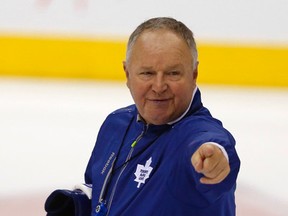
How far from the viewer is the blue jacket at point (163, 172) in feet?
5.32

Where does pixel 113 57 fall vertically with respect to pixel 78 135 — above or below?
above

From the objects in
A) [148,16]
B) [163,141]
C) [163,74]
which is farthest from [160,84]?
[148,16]

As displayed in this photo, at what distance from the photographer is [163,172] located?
68.2 inches

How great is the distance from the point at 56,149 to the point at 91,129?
1.98ft

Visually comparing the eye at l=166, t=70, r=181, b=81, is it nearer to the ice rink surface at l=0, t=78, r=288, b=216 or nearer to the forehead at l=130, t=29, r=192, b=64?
the forehead at l=130, t=29, r=192, b=64

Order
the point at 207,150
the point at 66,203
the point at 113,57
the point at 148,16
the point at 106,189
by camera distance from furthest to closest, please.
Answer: the point at 113,57 < the point at 148,16 < the point at 66,203 < the point at 106,189 < the point at 207,150

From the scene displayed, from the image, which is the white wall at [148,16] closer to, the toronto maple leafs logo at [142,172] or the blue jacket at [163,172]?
the blue jacket at [163,172]

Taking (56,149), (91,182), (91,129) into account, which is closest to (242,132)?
(91,129)

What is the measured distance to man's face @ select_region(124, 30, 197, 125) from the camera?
1777 mm

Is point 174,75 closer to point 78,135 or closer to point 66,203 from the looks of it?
point 66,203

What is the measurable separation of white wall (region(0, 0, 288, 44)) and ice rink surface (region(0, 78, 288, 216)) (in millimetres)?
484

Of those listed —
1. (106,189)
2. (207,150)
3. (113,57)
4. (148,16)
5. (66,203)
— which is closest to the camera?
(207,150)

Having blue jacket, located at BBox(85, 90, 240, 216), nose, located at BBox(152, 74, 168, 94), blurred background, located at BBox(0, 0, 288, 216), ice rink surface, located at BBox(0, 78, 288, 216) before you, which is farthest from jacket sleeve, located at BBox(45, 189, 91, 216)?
blurred background, located at BBox(0, 0, 288, 216)

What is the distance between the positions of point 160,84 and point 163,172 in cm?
21
